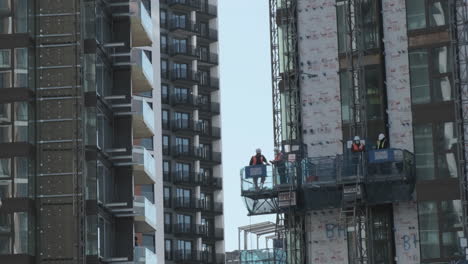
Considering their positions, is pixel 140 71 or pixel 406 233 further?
pixel 406 233

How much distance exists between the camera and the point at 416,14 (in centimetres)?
8231

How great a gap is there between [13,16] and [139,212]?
13.2 meters

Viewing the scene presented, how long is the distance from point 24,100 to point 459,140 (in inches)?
930

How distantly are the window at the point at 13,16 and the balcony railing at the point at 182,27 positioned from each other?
82.8m

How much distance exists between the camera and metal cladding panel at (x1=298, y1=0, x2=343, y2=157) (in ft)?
277

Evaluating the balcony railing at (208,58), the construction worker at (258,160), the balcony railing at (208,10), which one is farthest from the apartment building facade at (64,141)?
the balcony railing at (208,10)

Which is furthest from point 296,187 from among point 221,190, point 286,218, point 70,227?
point 221,190

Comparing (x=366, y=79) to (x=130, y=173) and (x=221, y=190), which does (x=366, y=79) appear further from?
(x=221, y=190)

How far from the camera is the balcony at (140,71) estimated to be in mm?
79375

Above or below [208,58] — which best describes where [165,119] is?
below

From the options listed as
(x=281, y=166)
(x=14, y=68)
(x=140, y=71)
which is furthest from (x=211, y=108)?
(x=14, y=68)

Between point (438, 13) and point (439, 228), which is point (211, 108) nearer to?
point (438, 13)

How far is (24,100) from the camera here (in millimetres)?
69688

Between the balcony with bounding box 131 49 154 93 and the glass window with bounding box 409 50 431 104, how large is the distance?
14561mm
